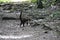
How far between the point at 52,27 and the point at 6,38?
11.1ft

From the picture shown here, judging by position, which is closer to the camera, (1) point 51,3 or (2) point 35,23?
(2) point 35,23

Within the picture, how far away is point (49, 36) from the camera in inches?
423

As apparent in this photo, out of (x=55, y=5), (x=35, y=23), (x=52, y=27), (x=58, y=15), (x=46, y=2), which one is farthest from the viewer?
(x=46, y=2)

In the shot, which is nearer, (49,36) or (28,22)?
(49,36)

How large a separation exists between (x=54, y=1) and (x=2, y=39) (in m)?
13.6

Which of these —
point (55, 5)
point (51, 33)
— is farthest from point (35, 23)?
point (55, 5)

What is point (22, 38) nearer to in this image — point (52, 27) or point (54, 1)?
point (52, 27)

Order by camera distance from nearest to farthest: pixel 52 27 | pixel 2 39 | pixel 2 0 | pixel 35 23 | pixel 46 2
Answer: pixel 2 39 → pixel 52 27 → pixel 35 23 → pixel 46 2 → pixel 2 0

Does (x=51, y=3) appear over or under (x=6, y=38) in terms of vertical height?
under

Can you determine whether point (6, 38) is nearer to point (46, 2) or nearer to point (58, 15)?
point (58, 15)

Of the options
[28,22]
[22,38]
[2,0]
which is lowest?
[2,0]

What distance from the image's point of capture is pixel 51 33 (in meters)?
11.4

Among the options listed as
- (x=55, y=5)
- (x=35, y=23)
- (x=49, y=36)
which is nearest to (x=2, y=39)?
(x=49, y=36)

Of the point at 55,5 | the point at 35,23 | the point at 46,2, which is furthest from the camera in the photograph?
the point at 46,2
